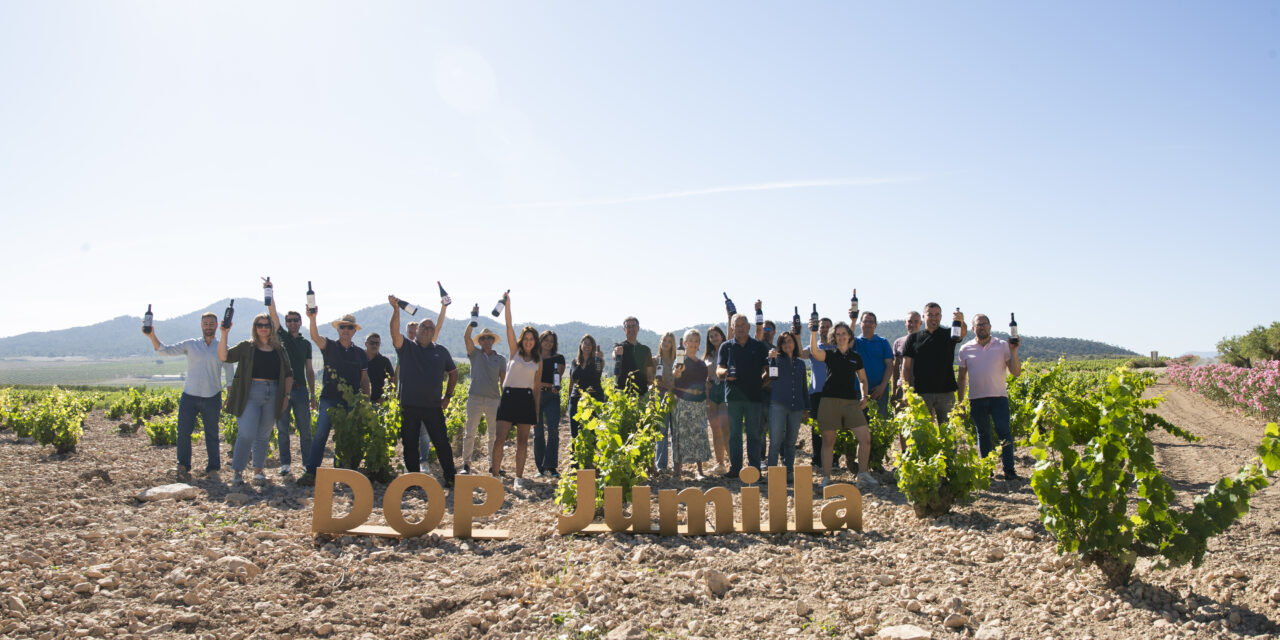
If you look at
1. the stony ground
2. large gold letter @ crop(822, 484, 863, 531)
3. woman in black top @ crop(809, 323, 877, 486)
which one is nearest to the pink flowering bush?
the stony ground

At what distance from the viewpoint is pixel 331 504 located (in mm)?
5316

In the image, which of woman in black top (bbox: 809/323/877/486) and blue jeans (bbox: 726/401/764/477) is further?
blue jeans (bbox: 726/401/764/477)

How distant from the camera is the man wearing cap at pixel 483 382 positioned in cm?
793

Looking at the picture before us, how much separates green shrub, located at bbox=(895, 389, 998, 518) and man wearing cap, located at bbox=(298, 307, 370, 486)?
554cm

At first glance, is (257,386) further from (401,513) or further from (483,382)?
(401,513)

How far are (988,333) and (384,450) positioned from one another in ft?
20.4

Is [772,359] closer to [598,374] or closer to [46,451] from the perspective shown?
[598,374]

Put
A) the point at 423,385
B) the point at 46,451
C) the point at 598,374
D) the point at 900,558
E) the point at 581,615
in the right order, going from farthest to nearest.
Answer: the point at 46,451, the point at 598,374, the point at 423,385, the point at 900,558, the point at 581,615

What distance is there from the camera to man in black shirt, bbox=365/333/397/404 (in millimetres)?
8133

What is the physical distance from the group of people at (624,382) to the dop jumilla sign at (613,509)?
1332 mm

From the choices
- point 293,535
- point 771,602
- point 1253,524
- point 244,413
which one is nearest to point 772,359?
point 771,602

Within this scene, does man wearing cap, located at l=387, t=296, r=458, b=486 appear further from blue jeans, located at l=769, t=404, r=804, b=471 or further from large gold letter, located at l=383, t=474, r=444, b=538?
blue jeans, located at l=769, t=404, r=804, b=471

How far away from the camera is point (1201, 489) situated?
652 centimetres

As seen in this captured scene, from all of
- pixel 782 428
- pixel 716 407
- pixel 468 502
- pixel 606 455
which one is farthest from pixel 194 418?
pixel 782 428
